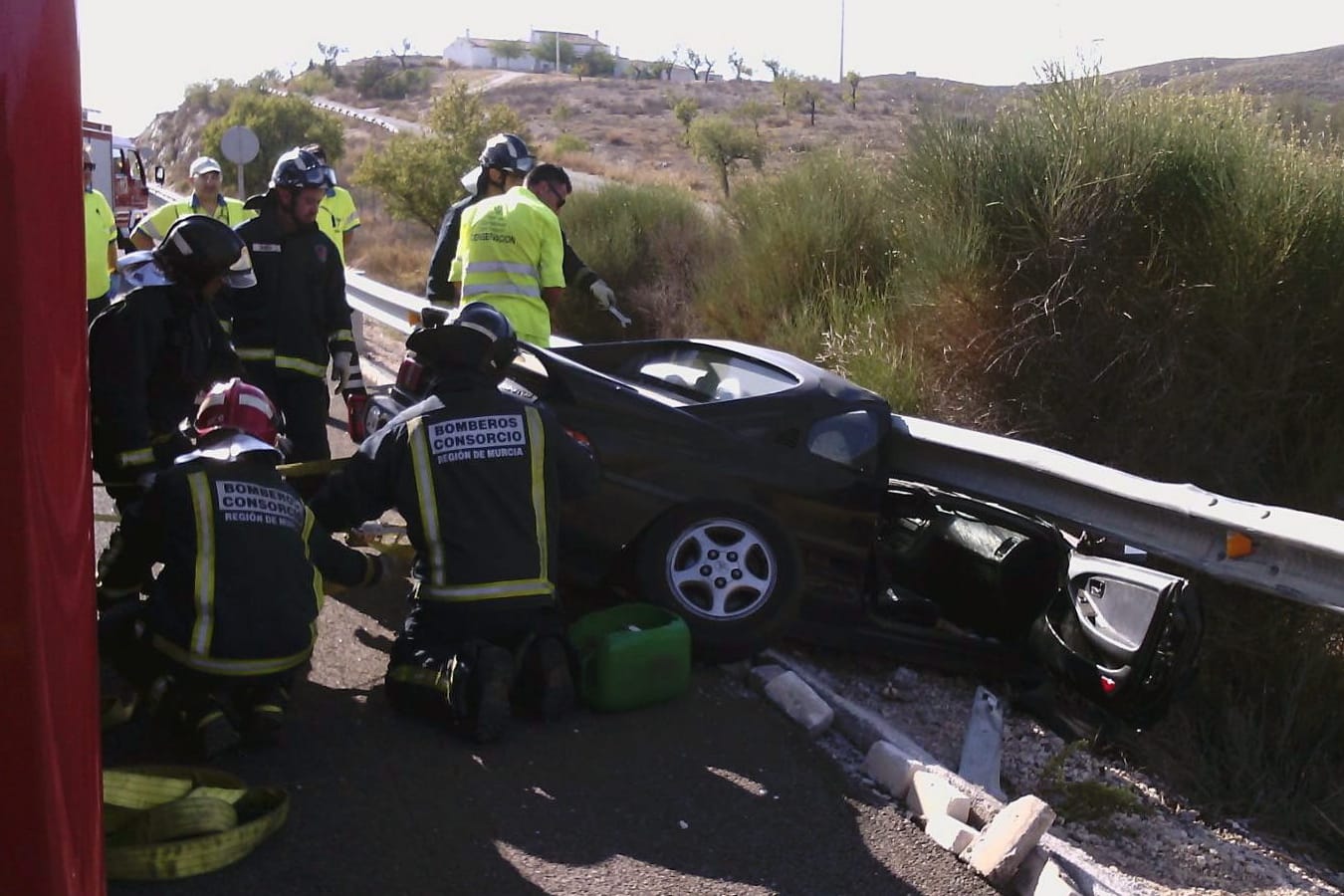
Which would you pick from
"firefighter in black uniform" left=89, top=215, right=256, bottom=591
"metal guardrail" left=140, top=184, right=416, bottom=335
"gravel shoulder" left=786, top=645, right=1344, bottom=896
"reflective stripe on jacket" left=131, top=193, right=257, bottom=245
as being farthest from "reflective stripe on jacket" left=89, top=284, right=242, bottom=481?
"metal guardrail" left=140, top=184, right=416, bottom=335

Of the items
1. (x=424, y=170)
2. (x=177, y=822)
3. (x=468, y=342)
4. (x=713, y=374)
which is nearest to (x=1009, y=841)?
(x=177, y=822)

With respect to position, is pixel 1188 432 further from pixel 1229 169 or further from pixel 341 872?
pixel 341 872

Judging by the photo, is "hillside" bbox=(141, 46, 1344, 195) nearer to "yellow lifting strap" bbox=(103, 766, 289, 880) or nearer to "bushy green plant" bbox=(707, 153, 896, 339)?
"bushy green plant" bbox=(707, 153, 896, 339)

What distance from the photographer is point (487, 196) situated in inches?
317

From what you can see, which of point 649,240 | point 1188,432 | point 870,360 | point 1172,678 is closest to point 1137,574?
point 1172,678

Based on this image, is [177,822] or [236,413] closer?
[177,822]

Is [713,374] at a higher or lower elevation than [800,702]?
higher

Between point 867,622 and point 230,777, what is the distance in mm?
2753

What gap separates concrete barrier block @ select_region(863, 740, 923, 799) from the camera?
448cm

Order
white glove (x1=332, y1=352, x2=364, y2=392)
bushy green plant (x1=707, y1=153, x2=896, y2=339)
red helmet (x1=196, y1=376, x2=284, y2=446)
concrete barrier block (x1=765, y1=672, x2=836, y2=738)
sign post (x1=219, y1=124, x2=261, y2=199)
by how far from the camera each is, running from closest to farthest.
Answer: red helmet (x1=196, y1=376, x2=284, y2=446)
concrete barrier block (x1=765, y1=672, x2=836, y2=738)
white glove (x1=332, y1=352, x2=364, y2=392)
bushy green plant (x1=707, y1=153, x2=896, y2=339)
sign post (x1=219, y1=124, x2=261, y2=199)

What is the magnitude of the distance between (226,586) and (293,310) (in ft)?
9.10

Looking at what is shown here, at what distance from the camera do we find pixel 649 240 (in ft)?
47.9

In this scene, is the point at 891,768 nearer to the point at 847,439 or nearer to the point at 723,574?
the point at 723,574

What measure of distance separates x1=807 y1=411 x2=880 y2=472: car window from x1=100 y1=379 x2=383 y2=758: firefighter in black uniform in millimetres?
2316
